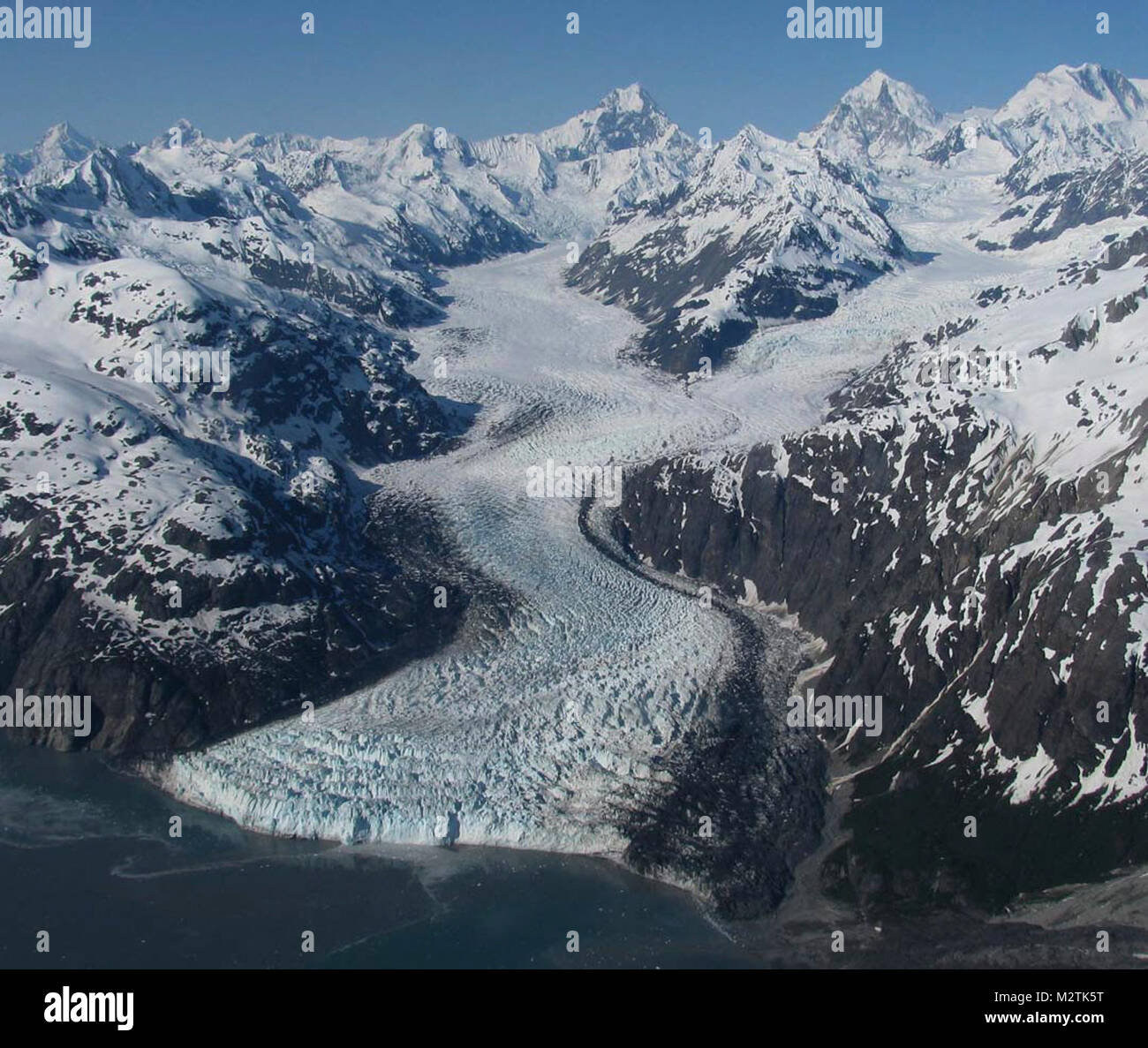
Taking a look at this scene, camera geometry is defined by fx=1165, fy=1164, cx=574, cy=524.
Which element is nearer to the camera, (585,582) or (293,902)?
(293,902)

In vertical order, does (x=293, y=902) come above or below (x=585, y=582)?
below

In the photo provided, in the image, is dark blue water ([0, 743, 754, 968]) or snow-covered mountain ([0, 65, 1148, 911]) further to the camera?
snow-covered mountain ([0, 65, 1148, 911])

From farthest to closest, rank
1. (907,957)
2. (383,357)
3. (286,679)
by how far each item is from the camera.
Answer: (383,357) < (286,679) < (907,957)

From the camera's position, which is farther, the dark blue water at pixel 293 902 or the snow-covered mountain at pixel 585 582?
the snow-covered mountain at pixel 585 582

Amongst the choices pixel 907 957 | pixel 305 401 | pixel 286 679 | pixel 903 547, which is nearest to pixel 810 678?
pixel 903 547

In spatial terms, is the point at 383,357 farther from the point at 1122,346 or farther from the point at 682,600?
the point at 1122,346

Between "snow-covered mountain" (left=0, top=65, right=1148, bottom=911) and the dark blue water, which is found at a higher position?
"snow-covered mountain" (left=0, top=65, right=1148, bottom=911)

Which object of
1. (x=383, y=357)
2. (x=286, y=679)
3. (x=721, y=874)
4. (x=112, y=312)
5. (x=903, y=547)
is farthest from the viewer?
(x=383, y=357)

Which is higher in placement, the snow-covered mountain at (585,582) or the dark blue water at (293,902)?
the snow-covered mountain at (585,582)
